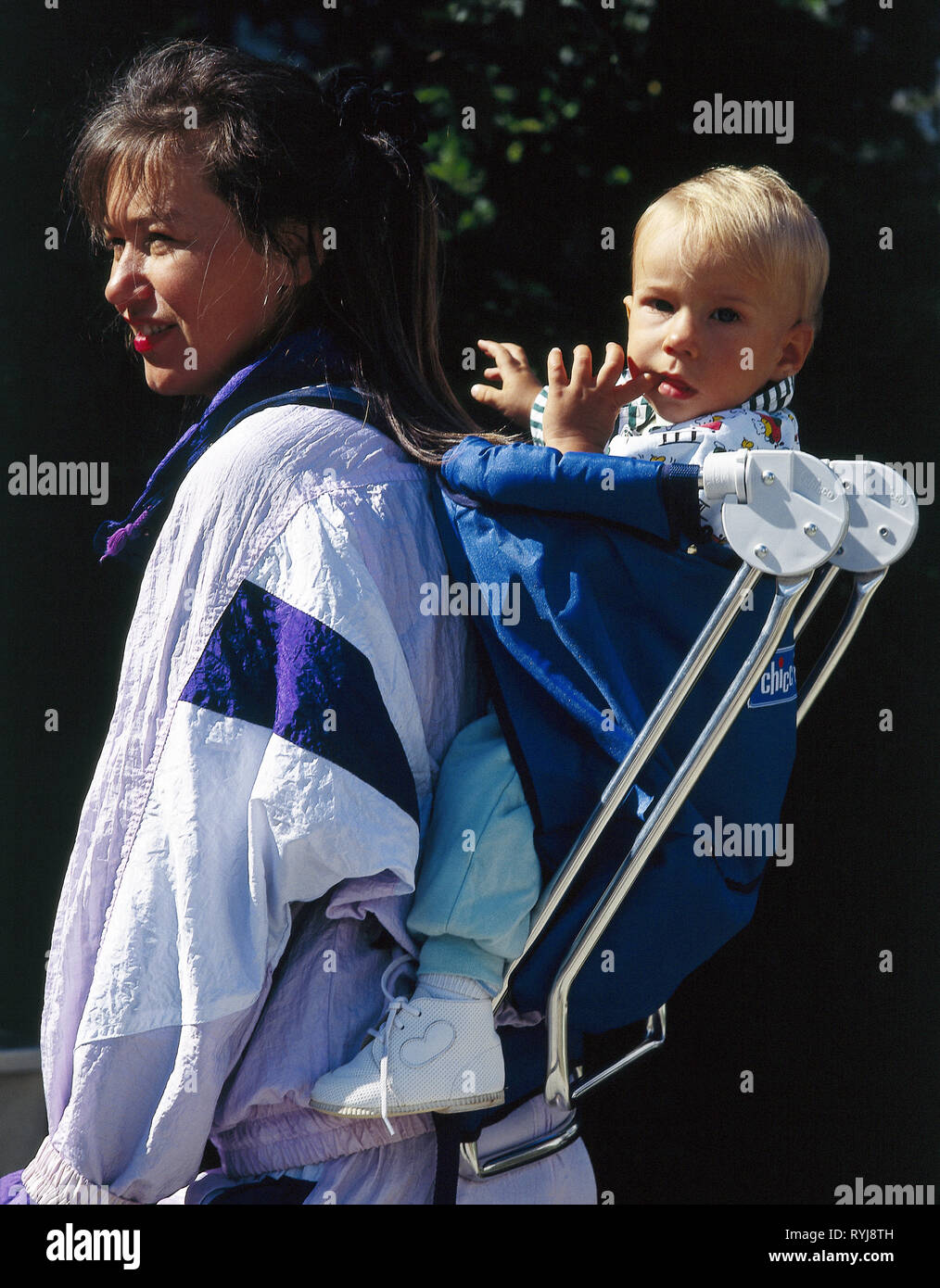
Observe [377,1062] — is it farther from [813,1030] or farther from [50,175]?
[50,175]

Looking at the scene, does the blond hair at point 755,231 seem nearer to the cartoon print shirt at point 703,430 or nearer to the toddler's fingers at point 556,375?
the cartoon print shirt at point 703,430

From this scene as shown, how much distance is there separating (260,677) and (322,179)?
0.67 meters

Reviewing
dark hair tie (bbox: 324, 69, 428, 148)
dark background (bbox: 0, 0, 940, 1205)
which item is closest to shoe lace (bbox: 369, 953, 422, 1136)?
dark hair tie (bbox: 324, 69, 428, 148)

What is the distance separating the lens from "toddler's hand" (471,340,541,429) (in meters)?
2.00

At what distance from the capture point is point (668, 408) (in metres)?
2.05

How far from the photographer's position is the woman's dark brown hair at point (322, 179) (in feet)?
5.63

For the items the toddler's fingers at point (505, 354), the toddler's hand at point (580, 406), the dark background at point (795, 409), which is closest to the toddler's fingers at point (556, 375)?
the toddler's hand at point (580, 406)

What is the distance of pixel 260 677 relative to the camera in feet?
4.84

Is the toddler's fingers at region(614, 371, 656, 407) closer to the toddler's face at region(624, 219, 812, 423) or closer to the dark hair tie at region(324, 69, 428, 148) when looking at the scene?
the toddler's face at region(624, 219, 812, 423)

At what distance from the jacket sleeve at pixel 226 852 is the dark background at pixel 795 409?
3.84 feet

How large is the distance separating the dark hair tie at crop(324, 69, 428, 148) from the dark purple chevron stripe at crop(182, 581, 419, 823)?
64cm

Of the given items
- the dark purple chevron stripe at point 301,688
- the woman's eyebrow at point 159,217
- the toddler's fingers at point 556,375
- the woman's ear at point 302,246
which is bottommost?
the dark purple chevron stripe at point 301,688
